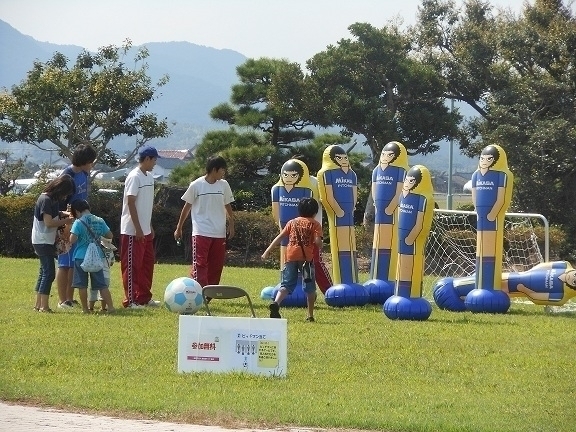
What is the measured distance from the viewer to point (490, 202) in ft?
49.2

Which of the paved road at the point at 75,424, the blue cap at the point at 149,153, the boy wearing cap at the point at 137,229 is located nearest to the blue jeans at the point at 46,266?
the boy wearing cap at the point at 137,229

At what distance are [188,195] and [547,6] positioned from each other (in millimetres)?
22236

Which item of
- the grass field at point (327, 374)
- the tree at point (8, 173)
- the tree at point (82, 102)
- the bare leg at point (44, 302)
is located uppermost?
the tree at point (82, 102)

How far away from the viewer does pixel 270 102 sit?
30.9 meters

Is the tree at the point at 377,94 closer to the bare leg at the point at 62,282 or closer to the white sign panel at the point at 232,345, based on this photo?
the bare leg at the point at 62,282

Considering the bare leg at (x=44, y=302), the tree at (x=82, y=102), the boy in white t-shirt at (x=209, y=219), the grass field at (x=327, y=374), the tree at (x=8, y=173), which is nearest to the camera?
the grass field at (x=327, y=374)

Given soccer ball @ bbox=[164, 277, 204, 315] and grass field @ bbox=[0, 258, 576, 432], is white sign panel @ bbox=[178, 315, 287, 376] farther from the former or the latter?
soccer ball @ bbox=[164, 277, 204, 315]

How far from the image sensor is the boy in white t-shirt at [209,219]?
1402 cm

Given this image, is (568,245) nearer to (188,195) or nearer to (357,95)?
(357,95)

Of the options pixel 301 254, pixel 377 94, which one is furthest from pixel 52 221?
pixel 377 94

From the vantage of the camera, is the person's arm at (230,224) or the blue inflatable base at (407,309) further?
the person's arm at (230,224)

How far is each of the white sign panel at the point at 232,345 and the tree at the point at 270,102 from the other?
849 inches

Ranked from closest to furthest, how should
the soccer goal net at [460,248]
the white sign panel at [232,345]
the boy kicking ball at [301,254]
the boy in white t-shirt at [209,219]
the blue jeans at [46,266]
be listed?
1. the white sign panel at [232,345]
2. the boy kicking ball at [301,254]
3. the blue jeans at [46,266]
4. the boy in white t-shirt at [209,219]
5. the soccer goal net at [460,248]

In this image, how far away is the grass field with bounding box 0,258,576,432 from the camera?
7.89 metres
